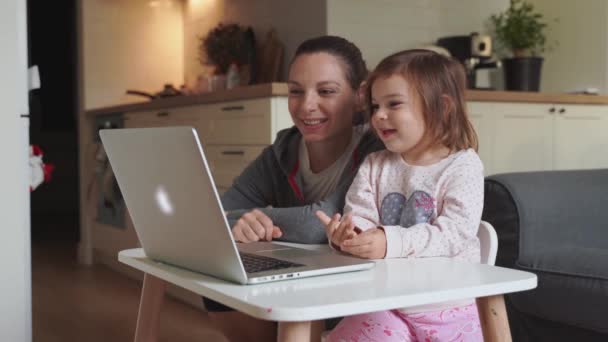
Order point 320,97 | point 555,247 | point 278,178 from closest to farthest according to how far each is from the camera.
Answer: point 320,97, point 278,178, point 555,247

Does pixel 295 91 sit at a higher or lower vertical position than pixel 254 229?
higher

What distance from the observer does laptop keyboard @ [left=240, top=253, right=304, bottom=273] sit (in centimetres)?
104

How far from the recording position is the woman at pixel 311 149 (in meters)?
1.62

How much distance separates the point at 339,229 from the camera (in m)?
1.24

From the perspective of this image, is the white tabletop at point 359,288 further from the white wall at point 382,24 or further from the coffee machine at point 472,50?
the coffee machine at point 472,50

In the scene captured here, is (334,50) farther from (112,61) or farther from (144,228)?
(112,61)

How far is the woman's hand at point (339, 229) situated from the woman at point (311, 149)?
22 cm

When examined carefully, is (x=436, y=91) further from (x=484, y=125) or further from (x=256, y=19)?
(x=256, y=19)

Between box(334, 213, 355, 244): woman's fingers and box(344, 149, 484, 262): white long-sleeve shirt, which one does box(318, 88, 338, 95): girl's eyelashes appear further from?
box(334, 213, 355, 244): woman's fingers

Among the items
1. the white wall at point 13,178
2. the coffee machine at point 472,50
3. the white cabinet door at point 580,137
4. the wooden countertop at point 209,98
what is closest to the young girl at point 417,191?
the white wall at point 13,178

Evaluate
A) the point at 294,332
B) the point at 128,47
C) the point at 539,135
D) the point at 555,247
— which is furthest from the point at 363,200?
the point at 128,47

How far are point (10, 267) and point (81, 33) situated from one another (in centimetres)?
328

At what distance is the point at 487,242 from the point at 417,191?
16 centimetres

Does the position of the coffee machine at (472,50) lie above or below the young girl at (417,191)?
above
